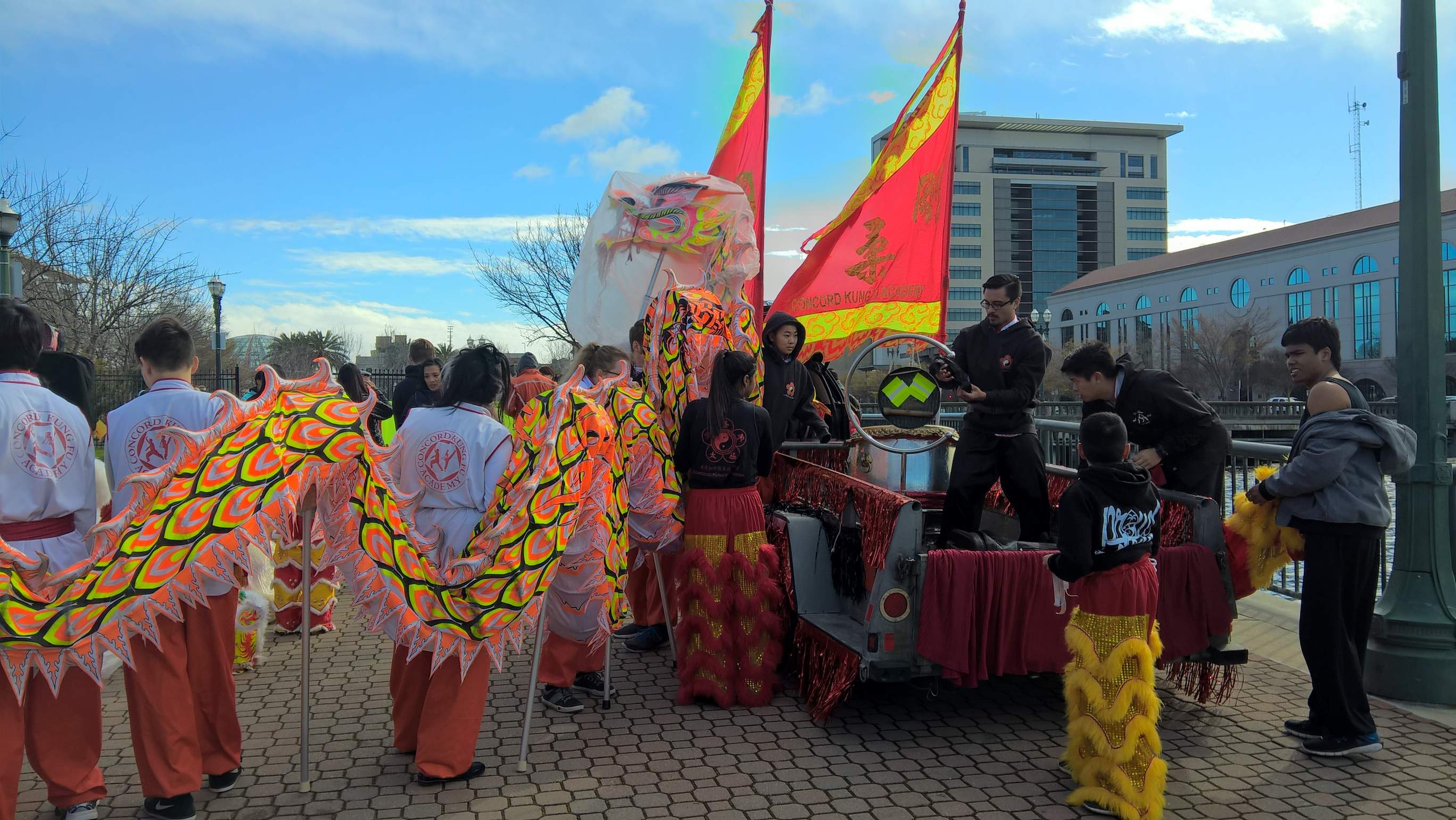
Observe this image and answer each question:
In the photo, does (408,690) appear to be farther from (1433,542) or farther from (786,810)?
(1433,542)

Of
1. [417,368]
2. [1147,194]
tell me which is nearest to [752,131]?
[417,368]

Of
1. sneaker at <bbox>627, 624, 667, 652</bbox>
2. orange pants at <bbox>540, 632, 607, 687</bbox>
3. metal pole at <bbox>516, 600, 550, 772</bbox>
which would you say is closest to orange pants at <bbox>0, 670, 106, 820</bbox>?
metal pole at <bbox>516, 600, 550, 772</bbox>

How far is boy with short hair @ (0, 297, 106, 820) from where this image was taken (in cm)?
361

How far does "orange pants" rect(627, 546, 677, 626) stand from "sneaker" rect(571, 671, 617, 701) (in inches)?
33.9

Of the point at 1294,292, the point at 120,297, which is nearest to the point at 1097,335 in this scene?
the point at 1294,292

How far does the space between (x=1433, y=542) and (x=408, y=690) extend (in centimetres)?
546

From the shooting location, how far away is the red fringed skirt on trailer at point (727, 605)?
5141mm

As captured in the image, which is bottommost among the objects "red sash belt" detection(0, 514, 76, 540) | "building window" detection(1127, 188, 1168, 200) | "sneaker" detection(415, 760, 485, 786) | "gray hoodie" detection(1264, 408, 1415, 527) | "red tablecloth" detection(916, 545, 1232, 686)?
"sneaker" detection(415, 760, 485, 786)

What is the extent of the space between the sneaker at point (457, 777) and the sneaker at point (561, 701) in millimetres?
905

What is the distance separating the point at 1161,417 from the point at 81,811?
5350 millimetres

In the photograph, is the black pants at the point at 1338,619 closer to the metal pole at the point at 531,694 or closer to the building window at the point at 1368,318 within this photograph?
the metal pole at the point at 531,694

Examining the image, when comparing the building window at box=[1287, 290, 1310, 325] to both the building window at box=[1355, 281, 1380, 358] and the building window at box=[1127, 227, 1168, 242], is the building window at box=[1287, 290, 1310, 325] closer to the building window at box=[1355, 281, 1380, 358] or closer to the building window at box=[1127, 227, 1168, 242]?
the building window at box=[1355, 281, 1380, 358]

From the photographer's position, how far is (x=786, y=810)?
12.7ft

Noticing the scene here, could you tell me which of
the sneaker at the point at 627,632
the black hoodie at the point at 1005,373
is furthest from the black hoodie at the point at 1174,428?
the sneaker at the point at 627,632
